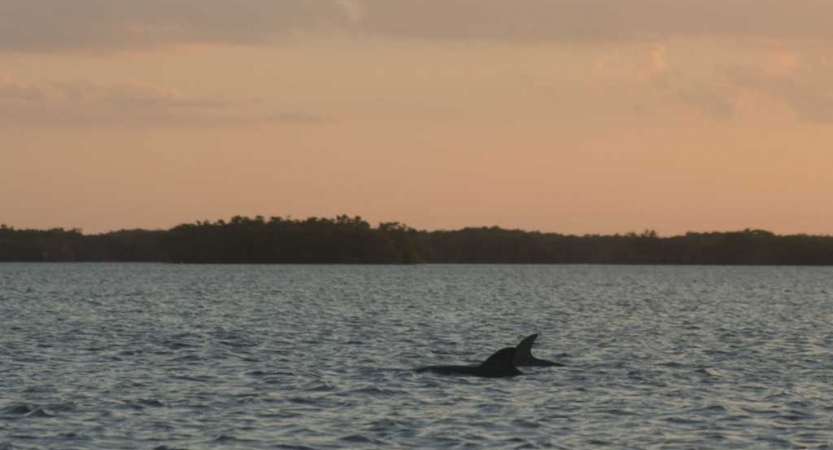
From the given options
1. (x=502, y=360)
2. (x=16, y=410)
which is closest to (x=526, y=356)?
(x=502, y=360)

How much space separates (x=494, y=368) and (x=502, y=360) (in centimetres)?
35

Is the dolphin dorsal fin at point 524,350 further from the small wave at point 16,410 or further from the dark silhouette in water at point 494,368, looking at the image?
the small wave at point 16,410

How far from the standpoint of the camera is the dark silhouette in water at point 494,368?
34.9 m

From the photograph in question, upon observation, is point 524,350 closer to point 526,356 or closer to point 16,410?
point 526,356

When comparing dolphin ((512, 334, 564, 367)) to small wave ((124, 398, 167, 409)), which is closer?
small wave ((124, 398, 167, 409))

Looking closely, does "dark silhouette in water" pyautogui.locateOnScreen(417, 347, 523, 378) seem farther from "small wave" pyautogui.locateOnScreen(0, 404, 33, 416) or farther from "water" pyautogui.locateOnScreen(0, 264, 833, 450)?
"small wave" pyautogui.locateOnScreen(0, 404, 33, 416)

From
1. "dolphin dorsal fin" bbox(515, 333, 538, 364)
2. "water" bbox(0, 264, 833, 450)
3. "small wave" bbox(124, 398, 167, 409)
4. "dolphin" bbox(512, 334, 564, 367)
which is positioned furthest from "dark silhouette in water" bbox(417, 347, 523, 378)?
"small wave" bbox(124, 398, 167, 409)

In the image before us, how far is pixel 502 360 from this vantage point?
116 feet

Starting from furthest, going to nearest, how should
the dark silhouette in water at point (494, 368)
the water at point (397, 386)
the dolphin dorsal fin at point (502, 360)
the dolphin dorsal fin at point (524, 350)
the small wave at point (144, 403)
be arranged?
the dolphin dorsal fin at point (524, 350), the dolphin dorsal fin at point (502, 360), the dark silhouette in water at point (494, 368), the small wave at point (144, 403), the water at point (397, 386)

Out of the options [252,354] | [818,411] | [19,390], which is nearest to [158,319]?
[252,354]

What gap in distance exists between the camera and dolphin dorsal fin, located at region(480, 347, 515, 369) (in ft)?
116

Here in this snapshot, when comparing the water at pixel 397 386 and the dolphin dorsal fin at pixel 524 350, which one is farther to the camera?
the dolphin dorsal fin at pixel 524 350

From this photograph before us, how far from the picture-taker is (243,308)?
79.2 m

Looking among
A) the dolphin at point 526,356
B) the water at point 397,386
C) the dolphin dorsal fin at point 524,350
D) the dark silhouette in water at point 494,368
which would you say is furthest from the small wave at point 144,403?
the dolphin dorsal fin at point 524,350
